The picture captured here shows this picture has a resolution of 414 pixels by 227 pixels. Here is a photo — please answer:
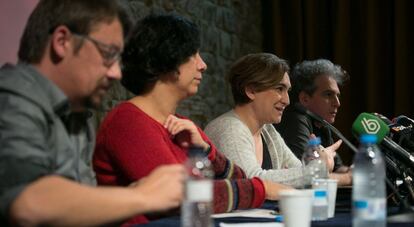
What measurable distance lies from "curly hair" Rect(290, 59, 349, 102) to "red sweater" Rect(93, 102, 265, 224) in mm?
1825

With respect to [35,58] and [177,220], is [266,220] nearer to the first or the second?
[177,220]

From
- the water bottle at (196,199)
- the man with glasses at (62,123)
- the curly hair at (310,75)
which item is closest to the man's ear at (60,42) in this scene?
the man with glasses at (62,123)

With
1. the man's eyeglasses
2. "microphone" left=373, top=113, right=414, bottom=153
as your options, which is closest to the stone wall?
"microphone" left=373, top=113, right=414, bottom=153

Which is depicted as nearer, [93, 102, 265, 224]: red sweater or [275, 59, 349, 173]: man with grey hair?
[93, 102, 265, 224]: red sweater

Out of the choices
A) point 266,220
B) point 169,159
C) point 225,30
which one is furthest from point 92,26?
point 225,30

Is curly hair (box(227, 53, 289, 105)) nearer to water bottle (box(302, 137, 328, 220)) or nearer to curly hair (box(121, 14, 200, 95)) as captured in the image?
water bottle (box(302, 137, 328, 220))

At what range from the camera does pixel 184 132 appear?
2.24 m

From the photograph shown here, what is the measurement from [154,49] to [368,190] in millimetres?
938

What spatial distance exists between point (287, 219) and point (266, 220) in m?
0.30

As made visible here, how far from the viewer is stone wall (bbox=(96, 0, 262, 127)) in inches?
172

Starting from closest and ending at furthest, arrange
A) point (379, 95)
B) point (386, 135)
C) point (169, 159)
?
point (169, 159), point (386, 135), point (379, 95)

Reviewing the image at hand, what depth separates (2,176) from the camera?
1.27 m

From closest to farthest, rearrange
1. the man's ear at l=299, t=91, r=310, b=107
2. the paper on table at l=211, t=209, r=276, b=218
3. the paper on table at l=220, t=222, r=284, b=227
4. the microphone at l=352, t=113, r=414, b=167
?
the paper on table at l=220, t=222, r=284, b=227 < the paper on table at l=211, t=209, r=276, b=218 < the microphone at l=352, t=113, r=414, b=167 < the man's ear at l=299, t=91, r=310, b=107

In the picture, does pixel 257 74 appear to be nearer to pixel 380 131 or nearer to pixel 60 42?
pixel 380 131
